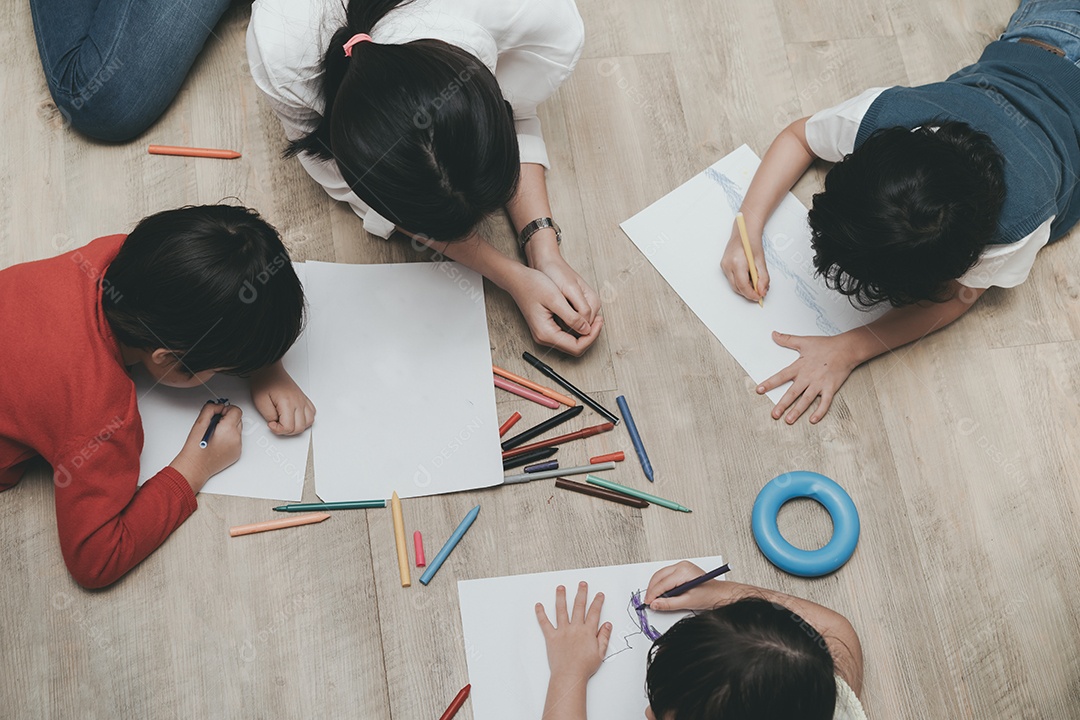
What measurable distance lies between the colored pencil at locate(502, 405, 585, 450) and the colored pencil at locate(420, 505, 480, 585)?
0.10 meters

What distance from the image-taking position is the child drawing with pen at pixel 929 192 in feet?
3.47

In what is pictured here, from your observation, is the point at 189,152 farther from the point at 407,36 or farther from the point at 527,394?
the point at 527,394

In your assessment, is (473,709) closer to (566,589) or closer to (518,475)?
(566,589)

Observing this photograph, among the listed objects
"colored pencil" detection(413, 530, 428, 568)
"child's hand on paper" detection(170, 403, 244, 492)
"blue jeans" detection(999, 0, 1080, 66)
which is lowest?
"colored pencil" detection(413, 530, 428, 568)

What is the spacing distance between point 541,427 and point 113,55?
0.80 m

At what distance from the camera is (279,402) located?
1159 millimetres

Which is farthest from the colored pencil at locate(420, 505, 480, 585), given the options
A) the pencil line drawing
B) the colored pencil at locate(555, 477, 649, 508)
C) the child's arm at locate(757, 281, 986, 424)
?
the pencil line drawing

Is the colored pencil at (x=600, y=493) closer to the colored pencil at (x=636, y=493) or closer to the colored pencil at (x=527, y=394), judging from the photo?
the colored pencil at (x=636, y=493)

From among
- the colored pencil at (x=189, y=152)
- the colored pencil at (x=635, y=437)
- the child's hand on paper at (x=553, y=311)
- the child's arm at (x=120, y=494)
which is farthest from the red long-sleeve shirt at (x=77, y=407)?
the colored pencil at (x=635, y=437)

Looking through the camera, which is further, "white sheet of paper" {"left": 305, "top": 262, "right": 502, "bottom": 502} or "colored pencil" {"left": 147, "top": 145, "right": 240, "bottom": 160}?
"colored pencil" {"left": 147, "top": 145, "right": 240, "bottom": 160}

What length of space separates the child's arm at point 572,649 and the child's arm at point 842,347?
1.25 ft

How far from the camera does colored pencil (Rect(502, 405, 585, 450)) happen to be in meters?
1.20

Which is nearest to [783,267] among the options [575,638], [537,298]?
[537,298]

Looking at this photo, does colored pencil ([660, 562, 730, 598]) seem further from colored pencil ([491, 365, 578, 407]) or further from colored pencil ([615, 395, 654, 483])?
colored pencil ([491, 365, 578, 407])
